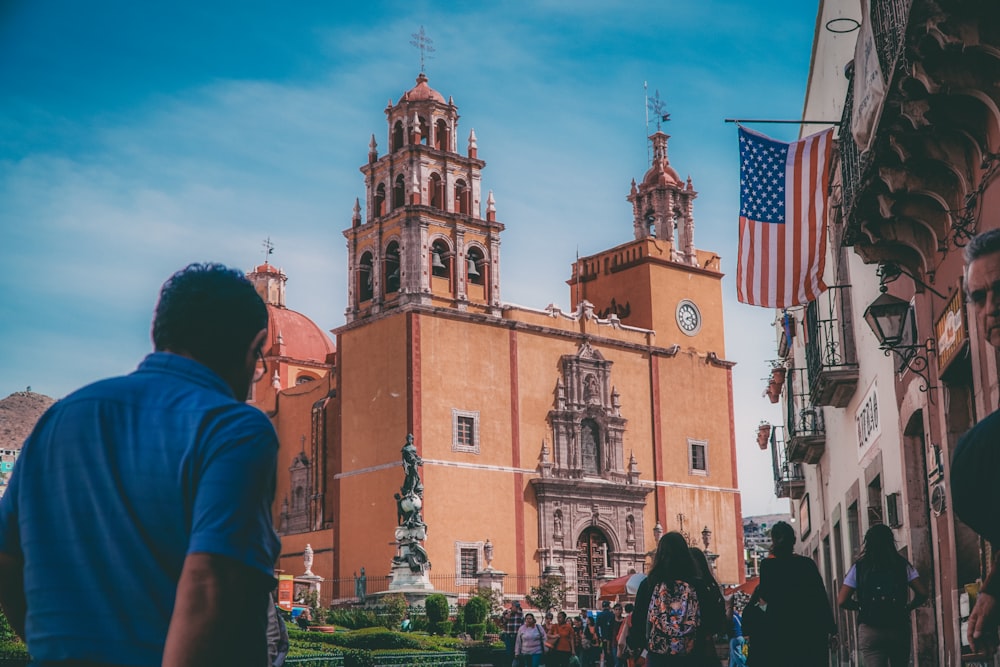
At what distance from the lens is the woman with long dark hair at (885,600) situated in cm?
873

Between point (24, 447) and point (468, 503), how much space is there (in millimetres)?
40666

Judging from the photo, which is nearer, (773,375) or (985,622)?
(985,622)

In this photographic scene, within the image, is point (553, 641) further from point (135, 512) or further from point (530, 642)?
point (135, 512)

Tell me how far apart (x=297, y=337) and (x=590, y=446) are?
1732cm

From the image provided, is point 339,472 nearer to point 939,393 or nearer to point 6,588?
point 939,393

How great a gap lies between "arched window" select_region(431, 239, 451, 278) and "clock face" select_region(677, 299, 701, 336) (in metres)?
11.2

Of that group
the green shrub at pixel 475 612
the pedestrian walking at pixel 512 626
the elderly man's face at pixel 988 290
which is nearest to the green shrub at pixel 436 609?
the green shrub at pixel 475 612

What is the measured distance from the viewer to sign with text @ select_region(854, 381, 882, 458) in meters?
15.1

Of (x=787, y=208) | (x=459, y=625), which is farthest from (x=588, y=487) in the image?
(x=787, y=208)

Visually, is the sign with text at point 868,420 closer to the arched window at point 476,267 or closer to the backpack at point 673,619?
the backpack at point 673,619

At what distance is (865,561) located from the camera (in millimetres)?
8852

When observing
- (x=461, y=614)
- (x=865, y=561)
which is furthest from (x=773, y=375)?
(x=865, y=561)

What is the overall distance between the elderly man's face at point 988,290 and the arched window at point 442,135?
44.0m

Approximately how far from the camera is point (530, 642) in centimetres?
2084
